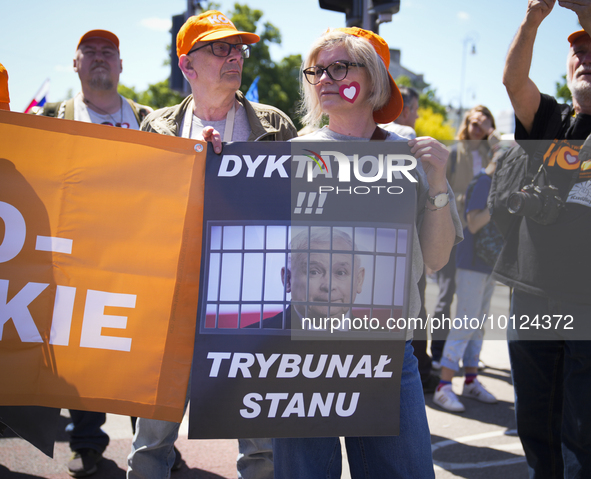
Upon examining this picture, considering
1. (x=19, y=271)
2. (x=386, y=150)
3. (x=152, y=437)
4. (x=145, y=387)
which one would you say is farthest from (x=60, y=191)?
(x=386, y=150)

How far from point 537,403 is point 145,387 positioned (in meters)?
1.73

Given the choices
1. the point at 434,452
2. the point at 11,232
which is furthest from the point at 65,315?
the point at 434,452

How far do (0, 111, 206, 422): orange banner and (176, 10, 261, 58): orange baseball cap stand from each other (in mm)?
686

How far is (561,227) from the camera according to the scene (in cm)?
226

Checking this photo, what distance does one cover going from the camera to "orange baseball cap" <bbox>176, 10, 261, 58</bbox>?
96.4 inches

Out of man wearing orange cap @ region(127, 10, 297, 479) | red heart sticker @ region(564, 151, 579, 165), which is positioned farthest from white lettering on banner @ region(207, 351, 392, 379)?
red heart sticker @ region(564, 151, 579, 165)

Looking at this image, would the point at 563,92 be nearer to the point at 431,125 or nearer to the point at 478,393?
the point at 478,393

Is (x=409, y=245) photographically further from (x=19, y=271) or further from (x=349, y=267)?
(x=19, y=271)

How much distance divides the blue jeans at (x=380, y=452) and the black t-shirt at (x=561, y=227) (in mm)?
808

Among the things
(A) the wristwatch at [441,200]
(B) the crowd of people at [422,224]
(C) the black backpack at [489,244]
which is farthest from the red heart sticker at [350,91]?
(C) the black backpack at [489,244]

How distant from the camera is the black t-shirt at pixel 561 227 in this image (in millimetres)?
2189

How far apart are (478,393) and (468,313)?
27.0 inches

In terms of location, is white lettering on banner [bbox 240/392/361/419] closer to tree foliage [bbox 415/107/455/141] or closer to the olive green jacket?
the olive green jacket

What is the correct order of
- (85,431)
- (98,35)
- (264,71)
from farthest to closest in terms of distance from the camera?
(264,71), (98,35), (85,431)
